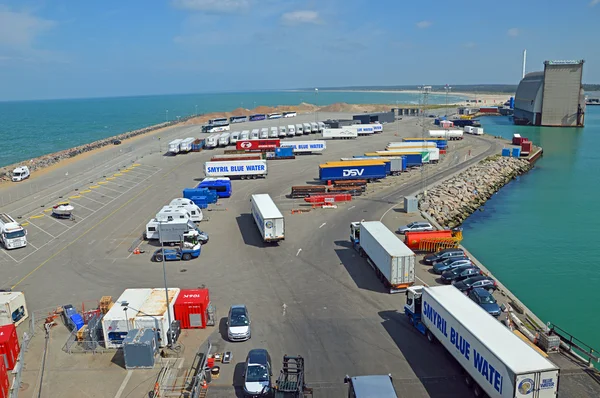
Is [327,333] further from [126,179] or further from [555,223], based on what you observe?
[126,179]

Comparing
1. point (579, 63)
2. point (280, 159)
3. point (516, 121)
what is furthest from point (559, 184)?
point (516, 121)

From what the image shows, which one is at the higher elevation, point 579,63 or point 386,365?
point 579,63

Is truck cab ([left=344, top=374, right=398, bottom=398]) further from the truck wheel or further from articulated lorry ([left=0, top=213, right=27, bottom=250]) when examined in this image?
articulated lorry ([left=0, top=213, right=27, bottom=250])

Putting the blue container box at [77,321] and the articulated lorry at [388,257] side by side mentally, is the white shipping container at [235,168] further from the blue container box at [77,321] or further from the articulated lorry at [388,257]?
the blue container box at [77,321]

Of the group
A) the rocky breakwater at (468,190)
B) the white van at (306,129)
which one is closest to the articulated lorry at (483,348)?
the rocky breakwater at (468,190)

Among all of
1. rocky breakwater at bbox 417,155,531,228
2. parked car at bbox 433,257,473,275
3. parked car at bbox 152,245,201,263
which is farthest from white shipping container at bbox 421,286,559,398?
rocky breakwater at bbox 417,155,531,228

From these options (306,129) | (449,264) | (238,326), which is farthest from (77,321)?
(306,129)

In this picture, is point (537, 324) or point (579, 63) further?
point (579, 63)
